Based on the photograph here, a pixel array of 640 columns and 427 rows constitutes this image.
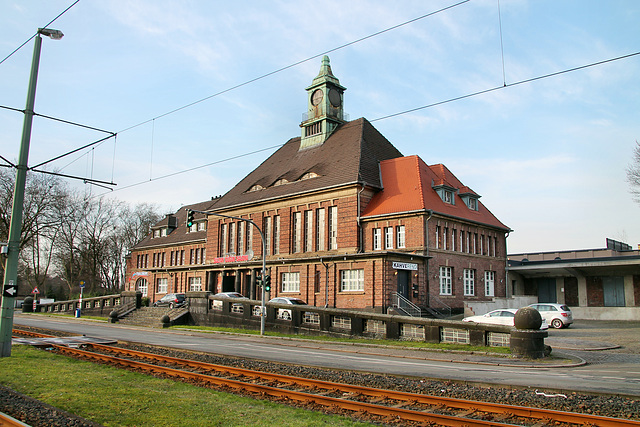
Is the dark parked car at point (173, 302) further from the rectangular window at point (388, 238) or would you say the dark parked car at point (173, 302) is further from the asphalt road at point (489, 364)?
the asphalt road at point (489, 364)

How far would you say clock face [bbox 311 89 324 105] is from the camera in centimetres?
4756

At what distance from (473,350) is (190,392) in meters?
12.3

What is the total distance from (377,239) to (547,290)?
1904 centimetres

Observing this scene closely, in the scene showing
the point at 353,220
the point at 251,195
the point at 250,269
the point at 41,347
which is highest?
the point at 251,195

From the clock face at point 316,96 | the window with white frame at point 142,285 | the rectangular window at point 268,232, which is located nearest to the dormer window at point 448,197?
the rectangular window at point 268,232

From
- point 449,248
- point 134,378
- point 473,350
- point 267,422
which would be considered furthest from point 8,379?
point 449,248

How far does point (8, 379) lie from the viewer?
11.5 metres

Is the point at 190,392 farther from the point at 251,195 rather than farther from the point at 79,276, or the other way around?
the point at 79,276

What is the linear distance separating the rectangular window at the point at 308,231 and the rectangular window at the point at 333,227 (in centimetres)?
208

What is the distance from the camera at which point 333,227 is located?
39.6 metres

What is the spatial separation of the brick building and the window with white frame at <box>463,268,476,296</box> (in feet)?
0.56

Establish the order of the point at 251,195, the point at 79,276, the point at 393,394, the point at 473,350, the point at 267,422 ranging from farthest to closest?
the point at 79,276 < the point at 251,195 < the point at 473,350 < the point at 393,394 < the point at 267,422

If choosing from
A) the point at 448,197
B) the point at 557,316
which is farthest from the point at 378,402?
the point at 448,197

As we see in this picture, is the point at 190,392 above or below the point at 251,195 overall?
below
